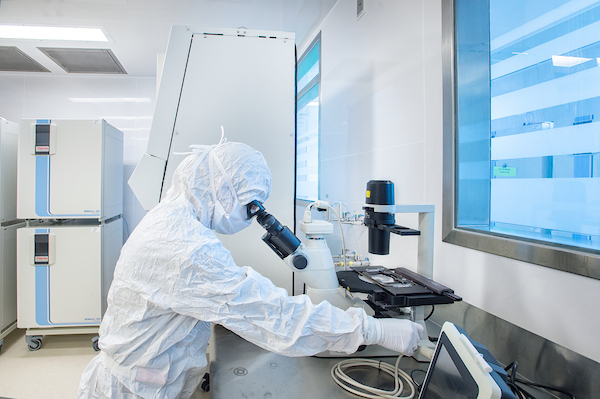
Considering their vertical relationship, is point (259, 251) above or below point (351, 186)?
below

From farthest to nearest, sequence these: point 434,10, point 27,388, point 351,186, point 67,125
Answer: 1. point 67,125
2. point 27,388
3. point 351,186
4. point 434,10

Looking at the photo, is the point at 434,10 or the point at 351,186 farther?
the point at 351,186

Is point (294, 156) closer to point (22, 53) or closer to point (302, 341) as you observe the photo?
point (302, 341)

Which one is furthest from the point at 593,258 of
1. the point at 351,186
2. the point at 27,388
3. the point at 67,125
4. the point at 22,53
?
the point at 22,53

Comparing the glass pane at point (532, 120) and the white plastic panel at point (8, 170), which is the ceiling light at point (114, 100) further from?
the glass pane at point (532, 120)

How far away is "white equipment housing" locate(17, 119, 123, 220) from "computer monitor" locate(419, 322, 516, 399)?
2.71 meters

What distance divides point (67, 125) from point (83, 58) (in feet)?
3.08

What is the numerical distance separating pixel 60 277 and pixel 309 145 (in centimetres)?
225

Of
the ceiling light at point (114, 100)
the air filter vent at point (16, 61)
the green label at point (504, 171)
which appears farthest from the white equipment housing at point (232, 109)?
the ceiling light at point (114, 100)

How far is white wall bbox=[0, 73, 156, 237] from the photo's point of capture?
3486mm

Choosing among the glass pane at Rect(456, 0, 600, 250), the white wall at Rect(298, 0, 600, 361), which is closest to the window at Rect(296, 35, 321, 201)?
the white wall at Rect(298, 0, 600, 361)

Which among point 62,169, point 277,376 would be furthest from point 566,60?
point 62,169

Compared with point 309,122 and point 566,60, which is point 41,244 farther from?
point 566,60

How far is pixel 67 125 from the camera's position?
2.51 meters
